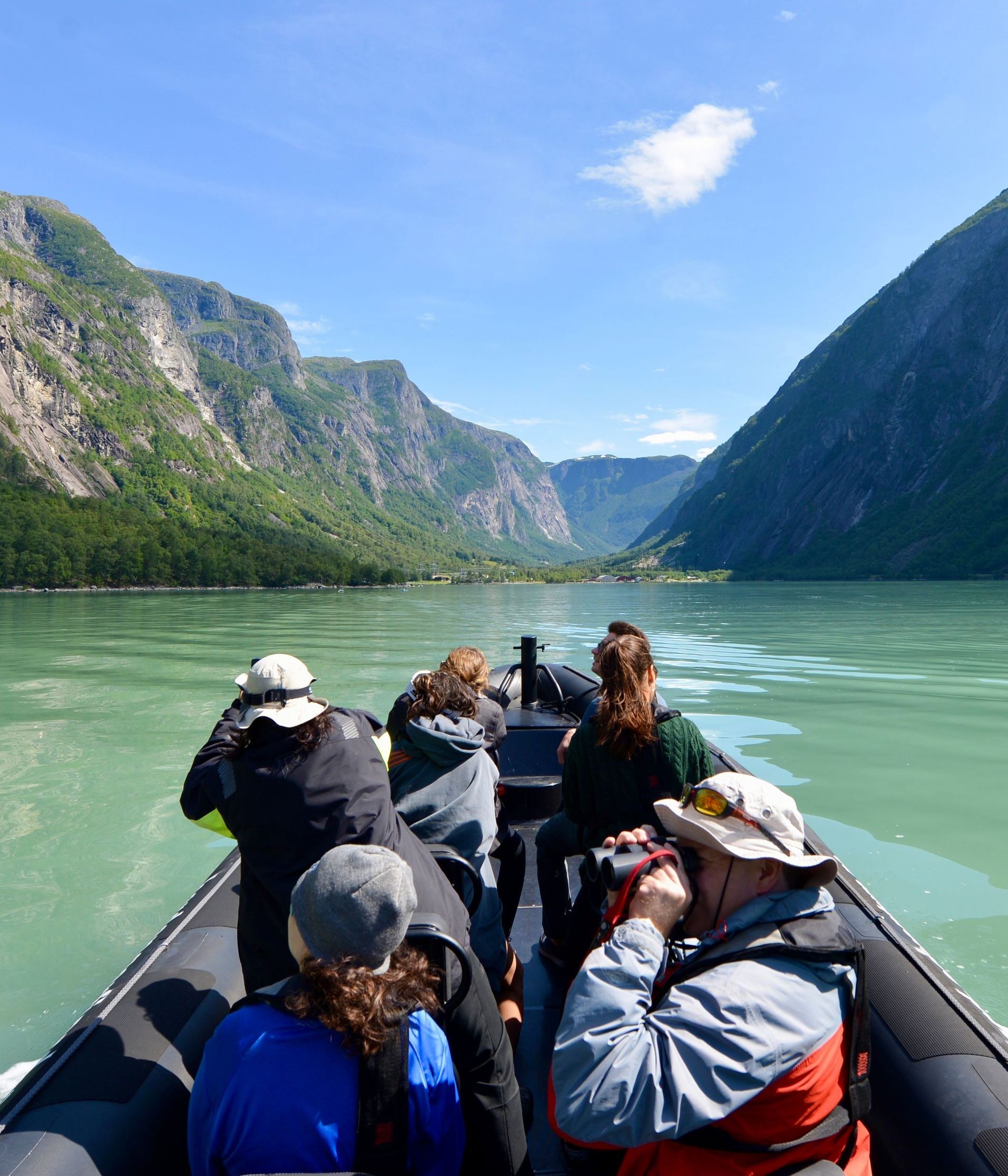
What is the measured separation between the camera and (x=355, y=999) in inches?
60.7

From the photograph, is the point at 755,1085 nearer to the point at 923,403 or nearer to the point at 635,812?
the point at 635,812

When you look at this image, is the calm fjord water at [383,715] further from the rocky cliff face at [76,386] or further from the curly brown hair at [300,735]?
the rocky cliff face at [76,386]

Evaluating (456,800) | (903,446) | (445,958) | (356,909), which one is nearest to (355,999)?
(356,909)

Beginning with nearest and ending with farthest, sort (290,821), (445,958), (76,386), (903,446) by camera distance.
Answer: (445,958)
(290,821)
(903,446)
(76,386)

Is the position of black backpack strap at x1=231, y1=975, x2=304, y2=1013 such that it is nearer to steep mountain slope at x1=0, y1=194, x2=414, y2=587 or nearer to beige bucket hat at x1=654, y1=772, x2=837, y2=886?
beige bucket hat at x1=654, y1=772, x2=837, y2=886

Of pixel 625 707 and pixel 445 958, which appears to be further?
pixel 625 707

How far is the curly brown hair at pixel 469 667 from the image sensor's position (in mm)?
4090

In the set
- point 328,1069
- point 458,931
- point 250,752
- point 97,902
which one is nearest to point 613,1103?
point 328,1069

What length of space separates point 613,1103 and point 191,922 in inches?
111

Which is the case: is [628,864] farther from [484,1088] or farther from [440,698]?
[440,698]

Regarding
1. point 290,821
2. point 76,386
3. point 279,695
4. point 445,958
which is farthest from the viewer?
point 76,386

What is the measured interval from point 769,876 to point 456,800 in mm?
1604

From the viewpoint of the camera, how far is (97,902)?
6688 millimetres

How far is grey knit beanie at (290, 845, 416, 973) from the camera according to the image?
1593 mm
